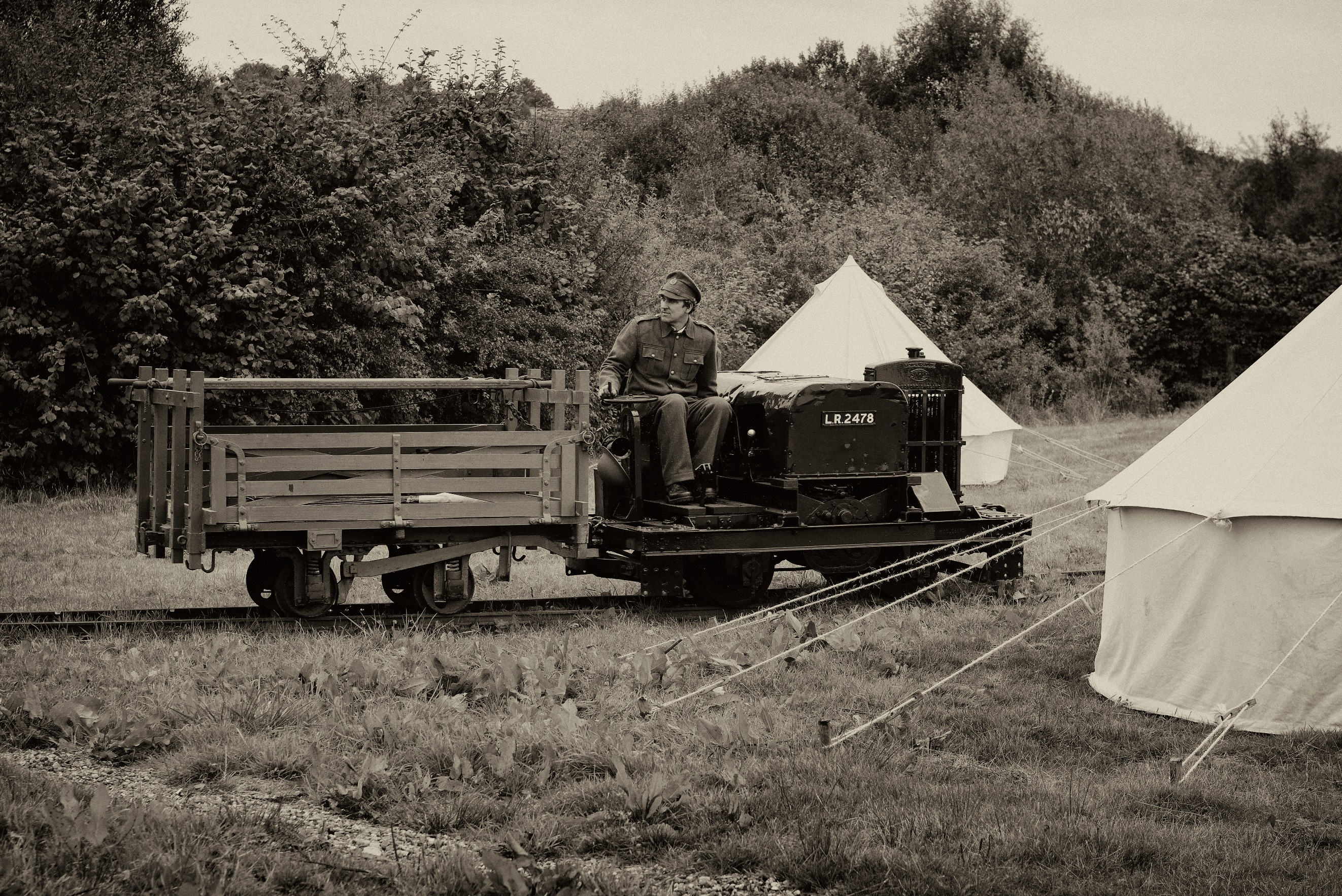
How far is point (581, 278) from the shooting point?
64.7 ft

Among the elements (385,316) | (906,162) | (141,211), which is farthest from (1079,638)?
(906,162)

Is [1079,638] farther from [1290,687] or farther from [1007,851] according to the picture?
[1007,851]

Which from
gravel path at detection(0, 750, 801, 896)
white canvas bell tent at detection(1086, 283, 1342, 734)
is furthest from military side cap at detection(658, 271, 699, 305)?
gravel path at detection(0, 750, 801, 896)

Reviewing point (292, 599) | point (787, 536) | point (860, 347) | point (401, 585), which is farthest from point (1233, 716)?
point (860, 347)

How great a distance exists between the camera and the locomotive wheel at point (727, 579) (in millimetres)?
10016

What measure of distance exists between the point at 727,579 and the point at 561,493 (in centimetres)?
168

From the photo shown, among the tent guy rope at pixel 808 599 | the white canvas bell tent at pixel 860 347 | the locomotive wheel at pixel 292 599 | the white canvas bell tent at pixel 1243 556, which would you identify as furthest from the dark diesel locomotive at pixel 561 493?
the white canvas bell tent at pixel 860 347

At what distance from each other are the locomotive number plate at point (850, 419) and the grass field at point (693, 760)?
1.73 m

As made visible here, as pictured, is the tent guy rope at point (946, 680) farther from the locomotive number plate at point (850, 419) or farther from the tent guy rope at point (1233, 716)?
the locomotive number plate at point (850, 419)

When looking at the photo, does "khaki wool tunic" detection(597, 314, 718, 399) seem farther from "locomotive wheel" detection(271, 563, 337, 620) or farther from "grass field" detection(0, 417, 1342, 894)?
"locomotive wheel" detection(271, 563, 337, 620)

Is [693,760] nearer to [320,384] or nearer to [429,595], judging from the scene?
[429,595]

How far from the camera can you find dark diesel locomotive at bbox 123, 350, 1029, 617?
850 cm

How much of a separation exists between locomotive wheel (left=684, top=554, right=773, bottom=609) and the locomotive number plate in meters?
1.11

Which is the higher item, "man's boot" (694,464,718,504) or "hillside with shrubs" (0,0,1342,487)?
"hillside with shrubs" (0,0,1342,487)
